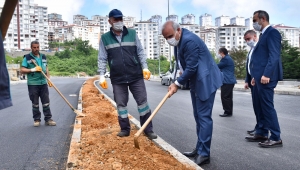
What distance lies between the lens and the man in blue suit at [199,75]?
13.0ft

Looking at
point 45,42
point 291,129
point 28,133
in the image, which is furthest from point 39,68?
point 45,42

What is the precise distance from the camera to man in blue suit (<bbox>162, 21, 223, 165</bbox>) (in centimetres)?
396

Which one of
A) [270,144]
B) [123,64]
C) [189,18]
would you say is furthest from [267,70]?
[189,18]

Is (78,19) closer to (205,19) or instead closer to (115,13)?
(205,19)

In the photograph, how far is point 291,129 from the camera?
240 inches

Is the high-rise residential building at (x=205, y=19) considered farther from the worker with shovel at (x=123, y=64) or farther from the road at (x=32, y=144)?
the worker with shovel at (x=123, y=64)

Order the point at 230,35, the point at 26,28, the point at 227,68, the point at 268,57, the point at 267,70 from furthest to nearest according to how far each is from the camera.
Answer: the point at 26,28 < the point at 230,35 < the point at 227,68 < the point at 268,57 < the point at 267,70

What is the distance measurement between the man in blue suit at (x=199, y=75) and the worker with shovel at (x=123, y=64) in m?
1.16

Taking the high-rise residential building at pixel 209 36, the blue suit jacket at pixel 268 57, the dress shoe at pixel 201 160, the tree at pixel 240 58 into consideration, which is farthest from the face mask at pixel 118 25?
the high-rise residential building at pixel 209 36

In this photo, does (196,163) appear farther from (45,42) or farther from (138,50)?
(45,42)

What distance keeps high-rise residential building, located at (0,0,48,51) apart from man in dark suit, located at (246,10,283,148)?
118626 millimetres

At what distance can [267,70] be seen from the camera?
182 inches

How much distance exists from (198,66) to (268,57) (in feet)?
4.67

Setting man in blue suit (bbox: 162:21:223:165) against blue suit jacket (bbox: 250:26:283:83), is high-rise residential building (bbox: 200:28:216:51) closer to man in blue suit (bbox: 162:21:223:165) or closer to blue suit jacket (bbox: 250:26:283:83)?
blue suit jacket (bbox: 250:26:283:83)
